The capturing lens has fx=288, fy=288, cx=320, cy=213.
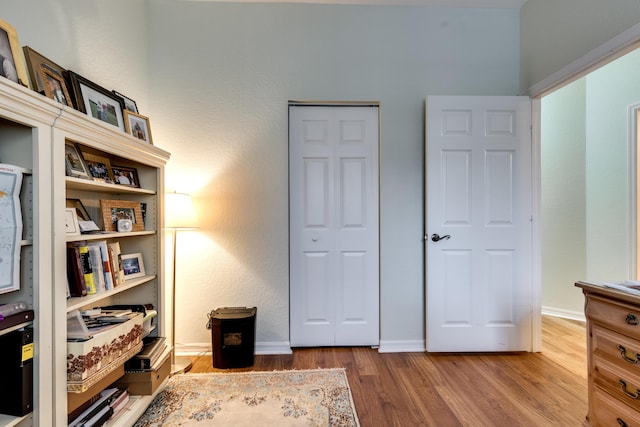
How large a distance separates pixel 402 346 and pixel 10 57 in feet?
9.55

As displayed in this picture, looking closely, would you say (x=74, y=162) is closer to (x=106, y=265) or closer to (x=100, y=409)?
(x=106, y=265)

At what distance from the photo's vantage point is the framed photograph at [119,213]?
5.31 ft

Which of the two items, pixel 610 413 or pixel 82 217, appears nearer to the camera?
pixel 610 413

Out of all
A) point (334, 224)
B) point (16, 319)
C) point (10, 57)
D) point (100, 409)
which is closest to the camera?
point (16, 319)

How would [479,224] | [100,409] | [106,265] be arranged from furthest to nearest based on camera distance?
[479,224], [106,265], [100,409]

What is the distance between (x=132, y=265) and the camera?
1810mm

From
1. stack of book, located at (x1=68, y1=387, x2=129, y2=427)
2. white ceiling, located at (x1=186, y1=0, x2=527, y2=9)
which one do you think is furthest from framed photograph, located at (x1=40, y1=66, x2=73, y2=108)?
white ceiling, located at (x1=186, y1=0, x2=527, y2=9)

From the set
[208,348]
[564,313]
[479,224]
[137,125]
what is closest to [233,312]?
[208,348]

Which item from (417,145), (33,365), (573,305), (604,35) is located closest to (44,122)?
(33,365)

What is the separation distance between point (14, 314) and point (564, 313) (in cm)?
446

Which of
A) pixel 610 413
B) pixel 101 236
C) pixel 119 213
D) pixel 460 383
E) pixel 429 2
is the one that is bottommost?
pixel 460 383

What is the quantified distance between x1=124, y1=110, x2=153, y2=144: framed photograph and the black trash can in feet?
4.55

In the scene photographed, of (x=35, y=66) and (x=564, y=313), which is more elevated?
(x=35, y=66)

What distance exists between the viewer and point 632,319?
1.32m
